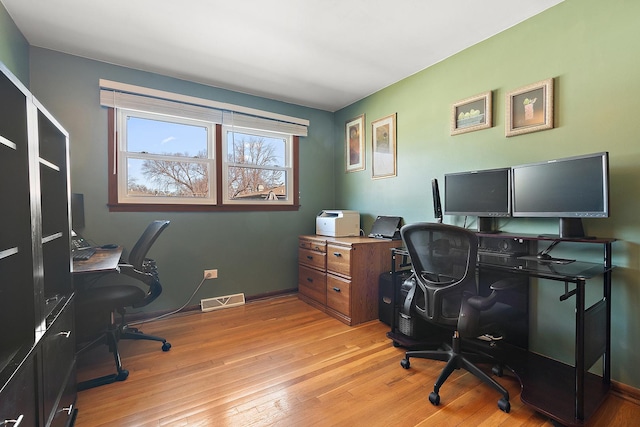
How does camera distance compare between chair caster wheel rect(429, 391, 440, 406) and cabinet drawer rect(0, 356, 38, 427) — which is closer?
cabinet drawer rect(0, 356, 38, 427)

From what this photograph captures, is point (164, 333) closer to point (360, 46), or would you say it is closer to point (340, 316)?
point (340, 316)

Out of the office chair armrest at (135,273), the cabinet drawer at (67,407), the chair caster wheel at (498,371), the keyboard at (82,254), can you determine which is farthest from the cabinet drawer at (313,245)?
the cabinet drawer at (67,407)

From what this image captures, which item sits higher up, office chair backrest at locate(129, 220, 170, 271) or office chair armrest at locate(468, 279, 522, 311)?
office chair backrest at locate(129, 220, 170, 271)

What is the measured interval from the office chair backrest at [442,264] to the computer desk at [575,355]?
0.60ft

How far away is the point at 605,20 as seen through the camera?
173cm

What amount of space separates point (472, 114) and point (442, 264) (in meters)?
1.45

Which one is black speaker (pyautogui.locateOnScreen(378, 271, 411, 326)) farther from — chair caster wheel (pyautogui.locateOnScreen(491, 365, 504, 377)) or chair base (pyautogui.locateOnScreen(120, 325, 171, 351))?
chair base (pyautogui.locateOnScreen(120, 325, 171, 351))

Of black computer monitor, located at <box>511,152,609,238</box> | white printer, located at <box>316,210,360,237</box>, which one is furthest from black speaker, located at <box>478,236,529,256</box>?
white printer, located at <box>316,210,360,237</box>

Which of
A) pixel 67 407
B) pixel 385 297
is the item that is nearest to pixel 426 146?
pixel 385 297

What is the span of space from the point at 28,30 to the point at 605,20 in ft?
12.9

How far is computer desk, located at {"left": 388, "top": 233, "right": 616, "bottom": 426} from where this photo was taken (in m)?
1.40

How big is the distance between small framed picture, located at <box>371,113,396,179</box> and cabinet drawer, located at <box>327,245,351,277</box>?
1.04 meters

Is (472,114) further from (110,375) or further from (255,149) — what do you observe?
(110,375)

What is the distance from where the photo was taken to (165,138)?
2941 millimetres
